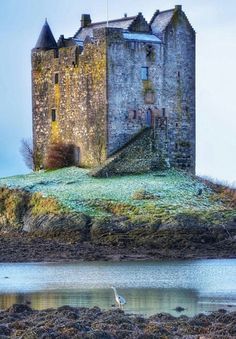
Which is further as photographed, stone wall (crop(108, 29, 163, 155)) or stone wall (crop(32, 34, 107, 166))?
stone wall (crop(32, 34, 107, 166))

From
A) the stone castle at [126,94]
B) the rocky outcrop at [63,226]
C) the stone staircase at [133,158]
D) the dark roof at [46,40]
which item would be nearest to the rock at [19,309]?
the rocky outcrop at [63,226]

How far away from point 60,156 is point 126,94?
5.42 metres

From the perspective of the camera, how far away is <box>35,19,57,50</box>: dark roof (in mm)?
70500

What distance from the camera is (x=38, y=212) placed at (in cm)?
5762

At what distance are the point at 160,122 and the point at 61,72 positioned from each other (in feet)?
22.4

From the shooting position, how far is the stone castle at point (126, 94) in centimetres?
6512

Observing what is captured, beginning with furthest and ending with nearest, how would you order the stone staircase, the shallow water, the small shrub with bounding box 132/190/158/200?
the stone staircase, the small shrub with bounding box 132/190/158/200, the shallow water

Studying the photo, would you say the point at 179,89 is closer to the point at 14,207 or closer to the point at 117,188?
the point at 117,188

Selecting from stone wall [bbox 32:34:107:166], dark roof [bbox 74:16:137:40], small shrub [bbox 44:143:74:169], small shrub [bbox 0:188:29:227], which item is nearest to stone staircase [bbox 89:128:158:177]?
stone wall [bbox 32:34:107:166]

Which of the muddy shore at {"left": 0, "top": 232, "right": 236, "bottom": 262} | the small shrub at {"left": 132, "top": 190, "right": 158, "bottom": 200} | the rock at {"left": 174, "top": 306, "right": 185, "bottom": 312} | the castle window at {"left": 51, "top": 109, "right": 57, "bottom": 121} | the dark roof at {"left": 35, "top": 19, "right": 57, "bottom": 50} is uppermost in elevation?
the dark roof at {"left": 35, "top": 19, "right": 57, "bottom": 50}

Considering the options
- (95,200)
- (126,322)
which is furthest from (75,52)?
(126,322)

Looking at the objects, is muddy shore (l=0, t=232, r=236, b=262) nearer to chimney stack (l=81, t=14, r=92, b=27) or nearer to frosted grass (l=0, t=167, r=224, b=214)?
frosted grass (l=0, t=167, r=224, b=214)

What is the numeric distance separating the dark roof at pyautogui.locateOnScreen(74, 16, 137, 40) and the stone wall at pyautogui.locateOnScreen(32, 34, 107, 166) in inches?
86.9

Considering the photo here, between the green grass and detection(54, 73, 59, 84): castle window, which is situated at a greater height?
detection(54, 73, 59, 84): castle window
